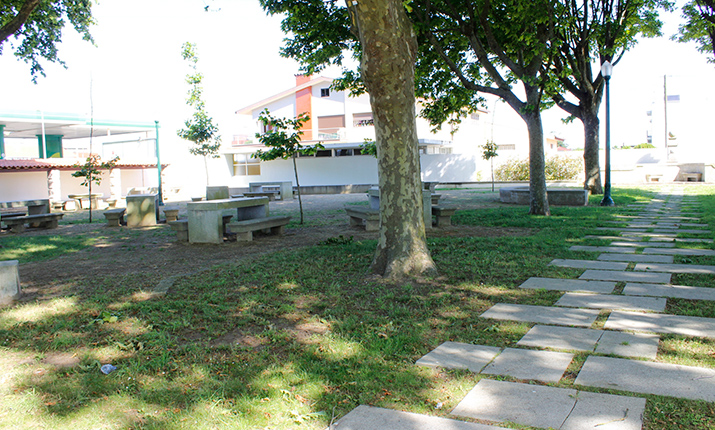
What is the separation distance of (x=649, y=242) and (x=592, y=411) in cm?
626

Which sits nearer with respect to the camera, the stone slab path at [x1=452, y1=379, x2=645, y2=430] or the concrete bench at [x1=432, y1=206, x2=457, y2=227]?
the stone slab path at [x1=452, y1=379, x2=645, y2=430]

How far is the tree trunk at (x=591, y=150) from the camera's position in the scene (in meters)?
17.8

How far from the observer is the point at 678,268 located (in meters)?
5.75

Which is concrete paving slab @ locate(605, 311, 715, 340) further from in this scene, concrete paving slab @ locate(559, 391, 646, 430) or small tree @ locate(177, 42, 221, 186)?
small tree @ locate(177, 42, 221, 186)

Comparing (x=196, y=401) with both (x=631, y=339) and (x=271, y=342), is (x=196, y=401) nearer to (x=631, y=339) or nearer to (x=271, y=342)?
(x=271, y=342)

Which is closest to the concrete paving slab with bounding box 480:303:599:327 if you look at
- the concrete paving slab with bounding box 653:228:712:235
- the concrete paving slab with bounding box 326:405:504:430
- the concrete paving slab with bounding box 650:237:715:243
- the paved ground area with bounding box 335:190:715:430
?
the paved ground area with bounding box 335:190:715:430

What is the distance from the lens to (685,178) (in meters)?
28.9

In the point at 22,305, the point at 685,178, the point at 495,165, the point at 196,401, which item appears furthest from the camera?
the point at 495,165

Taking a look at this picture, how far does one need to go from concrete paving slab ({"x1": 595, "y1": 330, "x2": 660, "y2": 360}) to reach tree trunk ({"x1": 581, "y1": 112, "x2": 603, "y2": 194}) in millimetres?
16018

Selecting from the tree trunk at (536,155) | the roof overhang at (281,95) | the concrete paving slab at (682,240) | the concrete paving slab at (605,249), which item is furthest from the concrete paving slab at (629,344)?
the roof overhang at (281,95)

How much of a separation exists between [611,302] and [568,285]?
681 mm

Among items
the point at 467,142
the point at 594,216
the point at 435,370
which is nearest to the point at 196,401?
the point at 435,370

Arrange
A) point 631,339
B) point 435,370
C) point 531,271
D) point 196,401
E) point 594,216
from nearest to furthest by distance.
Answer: point 196,401
point 435,370
point 631,339
point 531,271
point 594,216

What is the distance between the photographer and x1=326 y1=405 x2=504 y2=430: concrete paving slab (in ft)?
7.91
